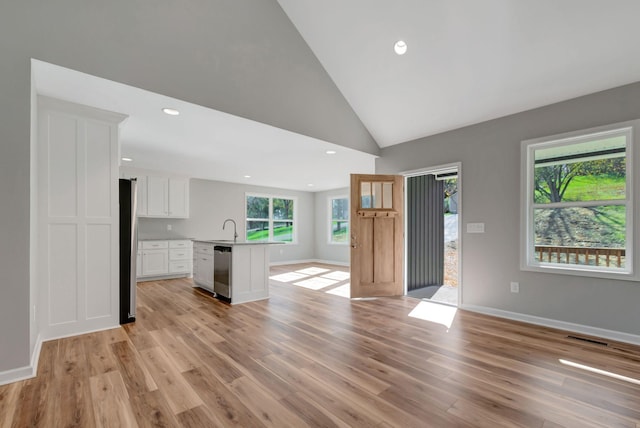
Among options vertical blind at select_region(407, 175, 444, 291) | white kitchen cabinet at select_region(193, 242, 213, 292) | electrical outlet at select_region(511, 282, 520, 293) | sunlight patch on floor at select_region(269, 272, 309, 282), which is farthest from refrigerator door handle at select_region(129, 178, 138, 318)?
electrical outlet at select_region(511, 282, 520, 293)

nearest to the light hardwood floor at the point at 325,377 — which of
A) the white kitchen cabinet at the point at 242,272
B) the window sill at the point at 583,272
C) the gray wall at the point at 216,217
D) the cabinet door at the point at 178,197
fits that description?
the window sill at the point at 583,272

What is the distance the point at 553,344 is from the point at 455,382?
4.66ft

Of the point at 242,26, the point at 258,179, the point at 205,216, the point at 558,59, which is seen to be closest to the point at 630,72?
the point at 558,59

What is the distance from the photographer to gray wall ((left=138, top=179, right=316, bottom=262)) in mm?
6777

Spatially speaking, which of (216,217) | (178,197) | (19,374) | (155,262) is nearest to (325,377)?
(19,374)

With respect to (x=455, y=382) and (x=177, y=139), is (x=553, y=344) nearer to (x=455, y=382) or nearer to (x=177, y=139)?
(x=455, y=382)

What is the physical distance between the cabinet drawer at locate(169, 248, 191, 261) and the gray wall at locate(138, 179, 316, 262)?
2.22ft

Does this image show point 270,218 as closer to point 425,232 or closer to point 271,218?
point 271,218

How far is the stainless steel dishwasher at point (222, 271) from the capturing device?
171 inches

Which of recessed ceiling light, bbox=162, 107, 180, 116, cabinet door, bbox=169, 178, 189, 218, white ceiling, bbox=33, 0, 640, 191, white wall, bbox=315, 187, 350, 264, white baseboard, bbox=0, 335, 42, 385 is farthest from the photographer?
white wall, bbox=315, 187, 350, 264

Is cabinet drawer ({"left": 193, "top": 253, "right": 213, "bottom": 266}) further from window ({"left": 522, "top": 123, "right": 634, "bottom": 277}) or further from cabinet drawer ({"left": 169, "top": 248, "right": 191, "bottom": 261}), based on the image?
window ({"left": 522, "top": 123, "right": 634, "bottom": 277})

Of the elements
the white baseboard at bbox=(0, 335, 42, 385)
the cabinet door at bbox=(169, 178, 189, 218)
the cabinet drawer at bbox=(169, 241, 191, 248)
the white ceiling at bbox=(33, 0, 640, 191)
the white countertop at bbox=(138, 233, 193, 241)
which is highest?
the white ceiling at bbox=(33, 0, 640, 191)

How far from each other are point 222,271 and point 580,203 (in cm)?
460

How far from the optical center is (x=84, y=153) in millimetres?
2975
